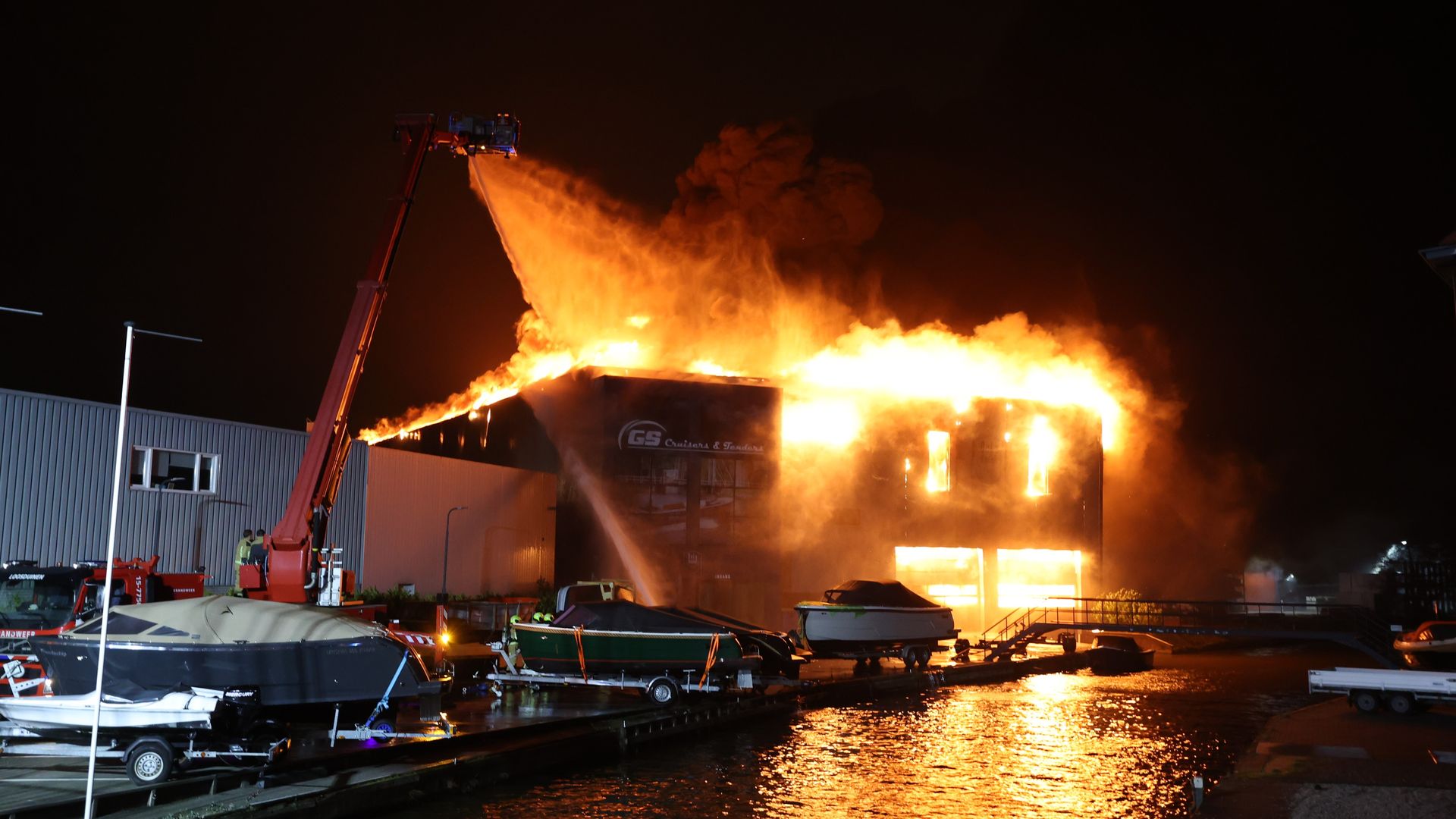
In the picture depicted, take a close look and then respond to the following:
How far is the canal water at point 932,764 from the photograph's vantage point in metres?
14.1

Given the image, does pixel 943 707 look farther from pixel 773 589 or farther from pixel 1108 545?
pixel 1108 545

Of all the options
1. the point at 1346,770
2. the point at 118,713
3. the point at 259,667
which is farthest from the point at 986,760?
the point at 118,713

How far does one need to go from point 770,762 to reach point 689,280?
35.2 m

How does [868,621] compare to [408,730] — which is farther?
[868,621]

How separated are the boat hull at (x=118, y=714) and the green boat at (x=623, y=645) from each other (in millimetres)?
9590

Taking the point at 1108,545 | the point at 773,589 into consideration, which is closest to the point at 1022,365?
the point at 1108,545

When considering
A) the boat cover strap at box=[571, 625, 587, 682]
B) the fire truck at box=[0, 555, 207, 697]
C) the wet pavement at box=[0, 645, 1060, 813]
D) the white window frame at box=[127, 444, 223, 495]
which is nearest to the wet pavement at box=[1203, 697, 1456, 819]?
the wet pavement at box=[0, 645, 1060, 813]

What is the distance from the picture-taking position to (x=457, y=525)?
3606cm

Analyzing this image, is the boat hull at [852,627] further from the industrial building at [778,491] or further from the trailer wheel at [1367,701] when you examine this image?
the trailer wheel at [1367,701]

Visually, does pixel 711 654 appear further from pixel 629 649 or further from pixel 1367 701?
pixel 1367 701

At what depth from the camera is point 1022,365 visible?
167ft

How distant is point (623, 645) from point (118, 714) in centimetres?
1044

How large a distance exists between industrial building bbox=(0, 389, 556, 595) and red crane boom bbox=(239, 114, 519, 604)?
538 cm

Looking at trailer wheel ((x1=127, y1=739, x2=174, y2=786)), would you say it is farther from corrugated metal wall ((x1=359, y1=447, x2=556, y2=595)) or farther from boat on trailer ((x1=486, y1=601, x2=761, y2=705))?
corrugated metal wall ((x1=359, y1=447, x2=556, y2=595))
